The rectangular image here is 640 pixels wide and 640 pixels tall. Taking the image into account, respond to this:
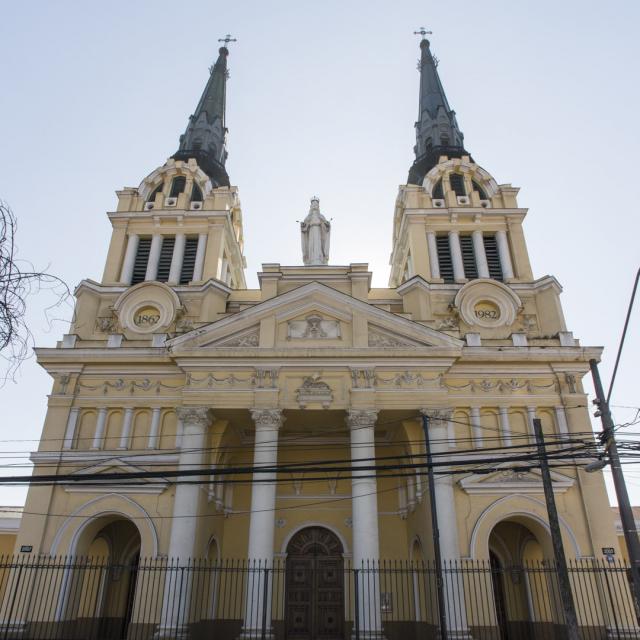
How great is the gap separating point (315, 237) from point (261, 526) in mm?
14188

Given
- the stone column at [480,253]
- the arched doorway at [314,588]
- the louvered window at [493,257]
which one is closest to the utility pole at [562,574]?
the arched doorway at [314,588]

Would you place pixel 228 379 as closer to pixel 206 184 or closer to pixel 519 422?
pixel 519 422

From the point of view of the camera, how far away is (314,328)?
2178 cm

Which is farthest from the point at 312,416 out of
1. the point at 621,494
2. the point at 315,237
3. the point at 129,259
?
the point at 129,259

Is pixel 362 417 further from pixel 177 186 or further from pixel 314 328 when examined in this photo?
pixel 177 186

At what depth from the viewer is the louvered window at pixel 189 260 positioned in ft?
87.7

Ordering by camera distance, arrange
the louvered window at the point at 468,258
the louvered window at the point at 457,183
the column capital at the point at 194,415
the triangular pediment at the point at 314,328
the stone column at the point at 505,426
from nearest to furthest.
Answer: the column capital at the point at 194,415 < the stone column at the point at 505,426 < the triangular pediment at the point at 314,328 < the louvered window at the point at 468,258 < the louvered window at the point at 457,183

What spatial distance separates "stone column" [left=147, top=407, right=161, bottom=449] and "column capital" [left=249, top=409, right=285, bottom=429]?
3.67 m

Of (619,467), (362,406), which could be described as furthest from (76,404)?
(619,467)

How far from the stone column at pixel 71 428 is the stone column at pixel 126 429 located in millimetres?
1744

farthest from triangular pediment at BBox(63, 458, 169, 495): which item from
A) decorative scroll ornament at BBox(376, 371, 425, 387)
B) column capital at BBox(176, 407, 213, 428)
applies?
decorative scroll ornament at BBox(376, 371, 425, 387)

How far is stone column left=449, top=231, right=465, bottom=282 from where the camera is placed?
25781 millimetres

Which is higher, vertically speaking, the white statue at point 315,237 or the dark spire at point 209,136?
the dark spire at point 209,136

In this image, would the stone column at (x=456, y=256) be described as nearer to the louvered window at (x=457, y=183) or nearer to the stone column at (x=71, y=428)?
the louvered window at (x=457, y=183)
